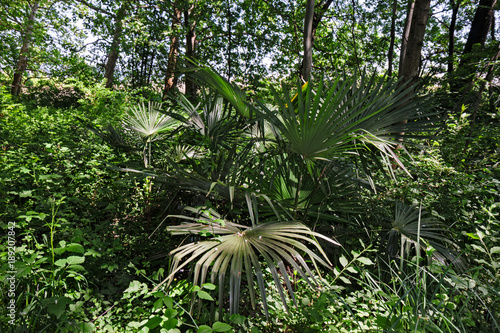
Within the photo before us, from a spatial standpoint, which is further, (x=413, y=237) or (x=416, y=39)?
(x=416, y=39)

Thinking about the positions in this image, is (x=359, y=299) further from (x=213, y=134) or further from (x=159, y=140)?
(x=159, y=140)

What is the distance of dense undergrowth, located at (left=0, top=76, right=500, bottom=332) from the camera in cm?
135

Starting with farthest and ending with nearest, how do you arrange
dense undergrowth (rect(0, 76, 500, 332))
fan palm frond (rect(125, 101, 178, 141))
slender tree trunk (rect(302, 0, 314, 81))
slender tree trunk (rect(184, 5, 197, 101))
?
slender tree trunk (rect(184, 5, 197, 101)) < slender tree trunk (rect(302, 0, 314, 81)) < fan palm frond (rect(125, 101, 178, 141)) < dense undergrowth (rect(0, 76, 500, 332))

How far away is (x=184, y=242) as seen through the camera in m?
2.10

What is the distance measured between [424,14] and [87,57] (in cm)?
952

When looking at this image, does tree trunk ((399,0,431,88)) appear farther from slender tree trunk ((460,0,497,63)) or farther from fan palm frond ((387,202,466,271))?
slender tree trunk ((460,0,497,63))

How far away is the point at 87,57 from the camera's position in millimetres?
9211

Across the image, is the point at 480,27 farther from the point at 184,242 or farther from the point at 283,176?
the point at 184,242

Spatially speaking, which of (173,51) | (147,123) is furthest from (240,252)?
(173,51)

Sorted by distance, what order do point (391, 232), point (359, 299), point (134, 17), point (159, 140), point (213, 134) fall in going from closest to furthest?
point (359, 299)
point (391, 232)
point (213, 134)
point (159, 140)
point (134, 17)

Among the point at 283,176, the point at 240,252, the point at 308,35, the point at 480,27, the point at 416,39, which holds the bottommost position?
the point at 240,252

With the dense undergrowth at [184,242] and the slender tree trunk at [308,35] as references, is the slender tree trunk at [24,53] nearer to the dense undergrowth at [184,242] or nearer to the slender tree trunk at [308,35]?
the dense undergrowth at [184,242]

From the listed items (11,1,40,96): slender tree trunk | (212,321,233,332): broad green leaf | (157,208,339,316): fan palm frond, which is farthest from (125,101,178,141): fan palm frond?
(11,1,40,96): slender tree trunk

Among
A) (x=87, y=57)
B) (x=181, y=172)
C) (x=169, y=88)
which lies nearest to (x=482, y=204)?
(x=181, y=172)
